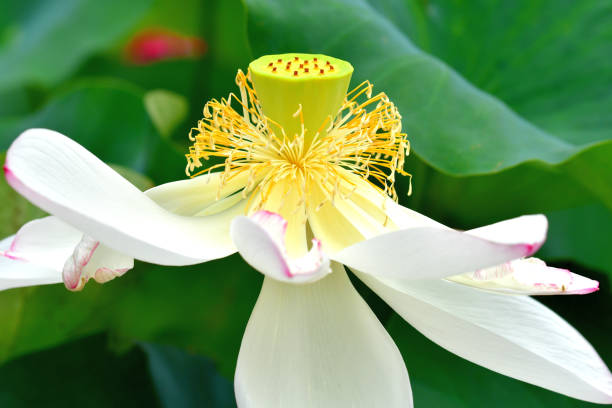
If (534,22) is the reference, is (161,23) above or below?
below

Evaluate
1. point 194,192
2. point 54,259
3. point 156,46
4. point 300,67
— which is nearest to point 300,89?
point 300,67

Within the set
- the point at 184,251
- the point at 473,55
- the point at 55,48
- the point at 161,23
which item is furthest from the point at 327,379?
the point at 161,23

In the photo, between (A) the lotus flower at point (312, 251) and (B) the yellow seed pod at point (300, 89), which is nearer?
(A) the lotus flower at point (312, 251)

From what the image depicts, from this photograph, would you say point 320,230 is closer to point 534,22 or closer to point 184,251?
point 184,251

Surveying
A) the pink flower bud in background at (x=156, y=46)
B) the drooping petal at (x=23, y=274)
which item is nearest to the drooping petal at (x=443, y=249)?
the drooping petal at (x=23, y=274)

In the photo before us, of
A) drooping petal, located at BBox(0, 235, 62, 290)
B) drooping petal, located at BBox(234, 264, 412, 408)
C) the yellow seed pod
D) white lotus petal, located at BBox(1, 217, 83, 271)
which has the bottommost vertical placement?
drooping petal, located at BBox(234, 264, 412, 408)

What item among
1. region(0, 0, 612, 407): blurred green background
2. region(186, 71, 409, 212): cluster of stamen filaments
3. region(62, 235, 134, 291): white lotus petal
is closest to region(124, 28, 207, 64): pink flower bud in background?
region(0, 0, 612, 407): blurred green background

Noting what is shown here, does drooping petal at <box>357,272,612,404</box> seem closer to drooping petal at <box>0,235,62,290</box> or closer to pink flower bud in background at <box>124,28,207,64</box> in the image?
drooping petal at <box>0,235,62,290</box>

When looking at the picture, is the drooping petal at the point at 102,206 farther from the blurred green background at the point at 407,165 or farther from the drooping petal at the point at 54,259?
the blurred green background at the point at 407,165
